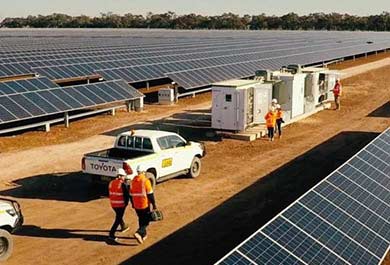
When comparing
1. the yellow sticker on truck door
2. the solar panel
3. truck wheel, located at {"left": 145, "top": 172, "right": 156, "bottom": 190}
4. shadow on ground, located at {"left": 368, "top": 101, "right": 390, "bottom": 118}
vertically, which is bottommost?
shadow on ground, located at {"left": 368, "top": 101, "right": 390, "bottom": 118}

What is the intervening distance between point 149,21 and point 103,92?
150013mm

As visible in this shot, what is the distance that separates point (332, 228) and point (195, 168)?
797 cm

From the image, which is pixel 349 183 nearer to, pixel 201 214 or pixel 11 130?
pixel 201 214

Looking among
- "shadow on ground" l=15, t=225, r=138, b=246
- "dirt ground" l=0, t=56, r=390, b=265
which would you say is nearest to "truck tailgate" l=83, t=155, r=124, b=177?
"dirt ground" l=0, t=56, r=390, b=265

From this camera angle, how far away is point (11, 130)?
2211 cm

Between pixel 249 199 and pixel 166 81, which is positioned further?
pixel 166 81

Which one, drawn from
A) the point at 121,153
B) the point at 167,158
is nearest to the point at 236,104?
the point at 167,158

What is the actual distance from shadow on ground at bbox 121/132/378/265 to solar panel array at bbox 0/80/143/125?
34.6 feet

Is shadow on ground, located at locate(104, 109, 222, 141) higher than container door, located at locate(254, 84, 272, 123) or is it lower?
lower

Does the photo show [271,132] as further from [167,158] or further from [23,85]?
[23,85]

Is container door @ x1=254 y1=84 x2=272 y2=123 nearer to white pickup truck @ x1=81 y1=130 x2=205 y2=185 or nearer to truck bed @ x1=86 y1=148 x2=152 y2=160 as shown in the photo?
white pickup truck @ x1=81 y1=130 x2=205 y2=185

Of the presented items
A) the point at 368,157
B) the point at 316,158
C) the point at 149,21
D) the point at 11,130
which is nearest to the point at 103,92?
the point at 11,130

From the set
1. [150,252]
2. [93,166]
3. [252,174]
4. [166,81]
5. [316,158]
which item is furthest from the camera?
[166,81]

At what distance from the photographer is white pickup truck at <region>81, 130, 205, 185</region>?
1452cm
